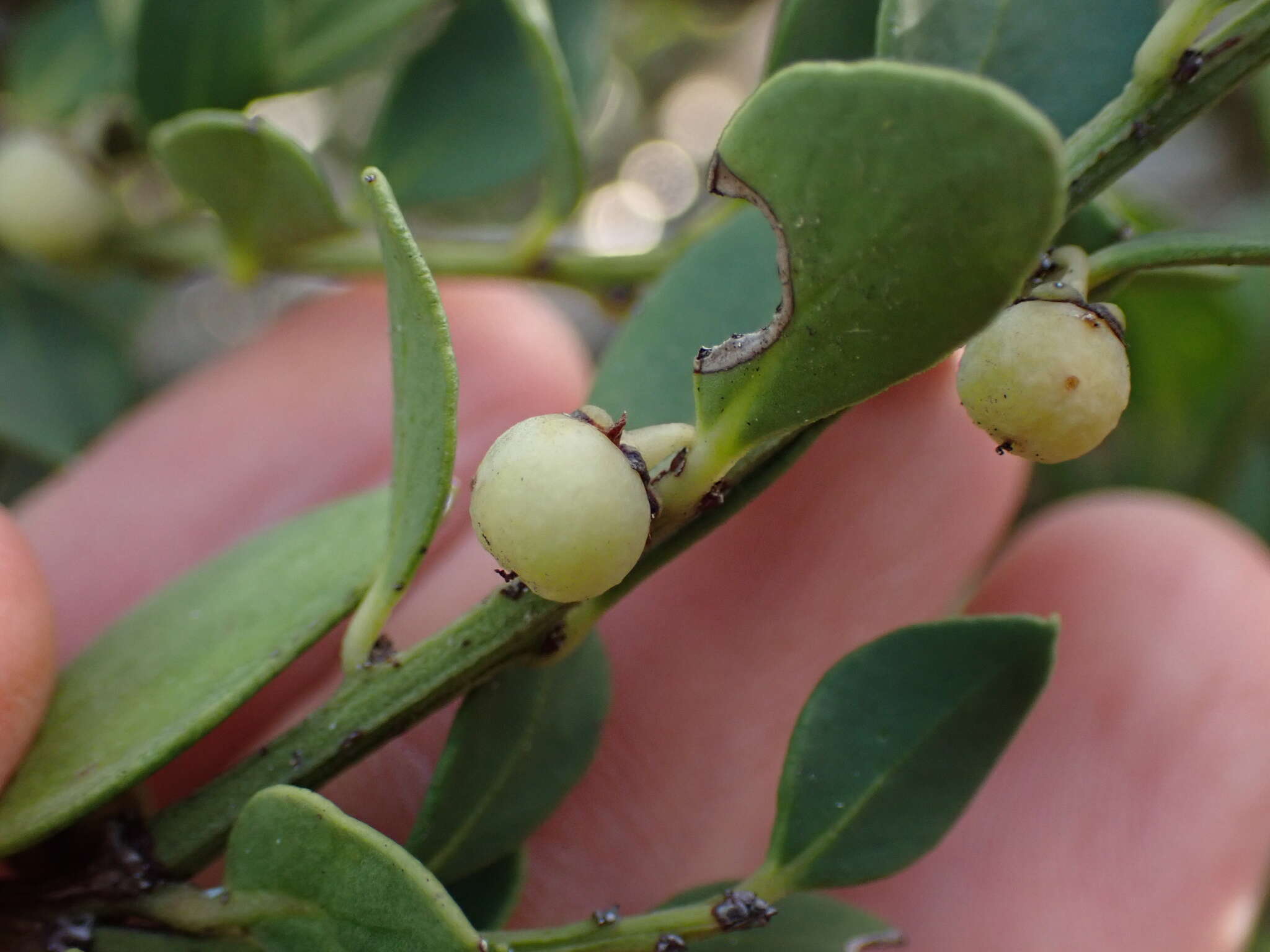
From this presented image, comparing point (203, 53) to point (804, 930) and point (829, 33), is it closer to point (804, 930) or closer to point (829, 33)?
point (829, 33)

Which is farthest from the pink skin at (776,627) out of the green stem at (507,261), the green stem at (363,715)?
the green stem at (363,715)

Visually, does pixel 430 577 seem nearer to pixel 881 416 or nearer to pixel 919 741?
pixel 881 416

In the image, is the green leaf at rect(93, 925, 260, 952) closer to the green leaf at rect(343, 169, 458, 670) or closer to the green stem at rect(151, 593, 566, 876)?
the green stem at rect(151, 593, 566, 876)

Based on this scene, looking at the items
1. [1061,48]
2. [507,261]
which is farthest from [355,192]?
[1061,48]

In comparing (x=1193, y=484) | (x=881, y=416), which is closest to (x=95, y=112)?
(x=881, y=416)

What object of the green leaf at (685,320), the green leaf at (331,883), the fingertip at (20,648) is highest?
the green leaf at (685,320)

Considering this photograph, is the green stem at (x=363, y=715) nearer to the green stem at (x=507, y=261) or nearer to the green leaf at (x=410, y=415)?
the green leaf at (x=410, y=415)

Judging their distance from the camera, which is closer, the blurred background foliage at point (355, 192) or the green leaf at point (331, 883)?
the green leaf at point (331, 883)

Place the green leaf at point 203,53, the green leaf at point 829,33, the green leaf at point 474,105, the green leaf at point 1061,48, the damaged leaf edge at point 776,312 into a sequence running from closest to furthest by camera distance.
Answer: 1. the damaged leaf edge at point 776,312
2. the green leaf at point 1061,48
3. the green leaf at point 829,33
4. the green leaf at point 203,53
5. the green leaf at point 474,105
